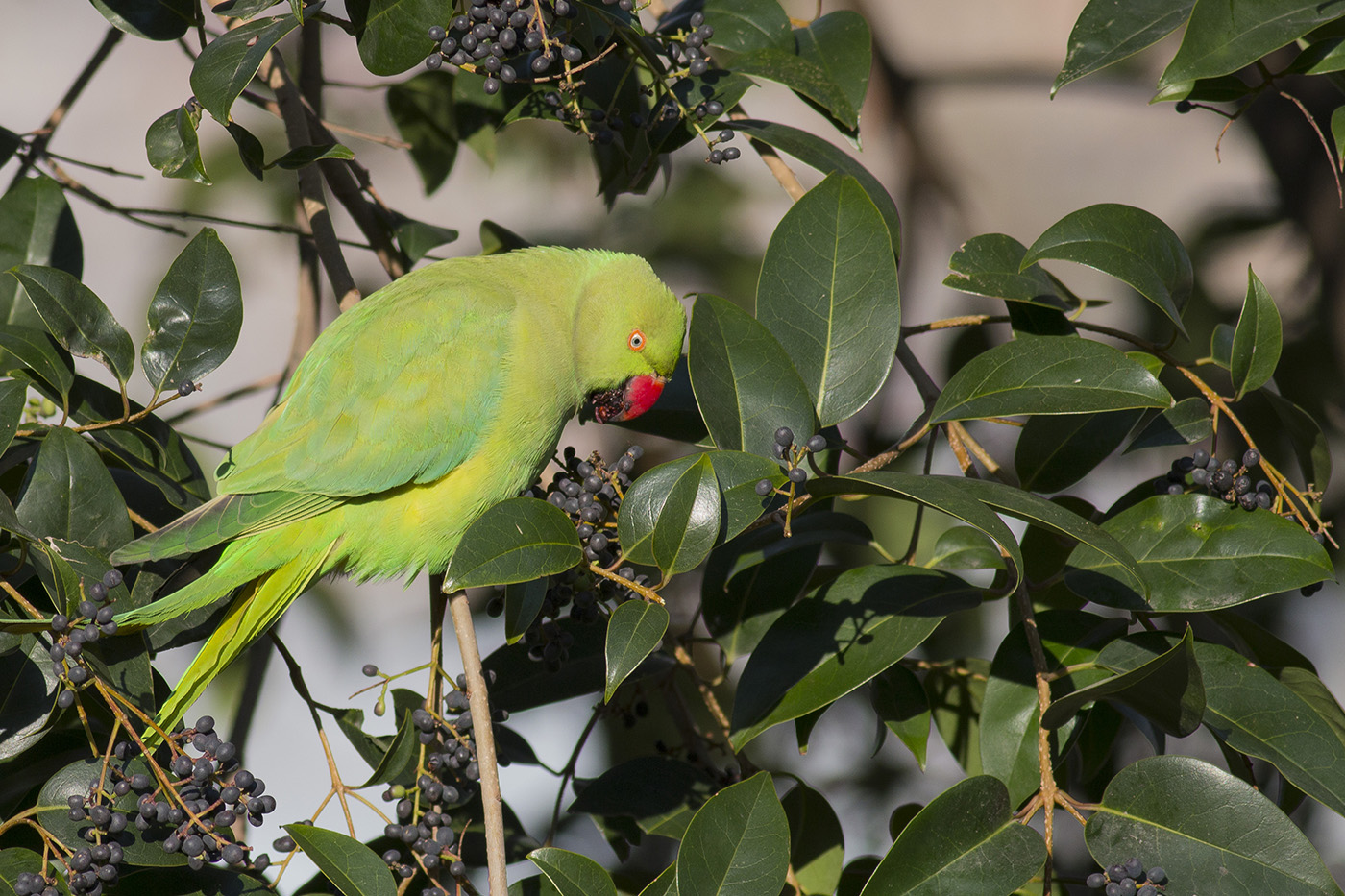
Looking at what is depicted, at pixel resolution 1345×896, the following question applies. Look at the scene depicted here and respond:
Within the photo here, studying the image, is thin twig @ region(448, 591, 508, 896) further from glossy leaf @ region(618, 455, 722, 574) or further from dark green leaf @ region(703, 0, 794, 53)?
dark green leaf @ region(703, 0, 794, 53)

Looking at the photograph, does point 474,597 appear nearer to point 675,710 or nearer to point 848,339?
point 675,710

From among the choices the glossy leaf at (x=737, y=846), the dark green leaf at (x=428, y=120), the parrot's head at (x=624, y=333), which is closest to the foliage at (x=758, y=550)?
the glossy leaf at (x=737, y=846)

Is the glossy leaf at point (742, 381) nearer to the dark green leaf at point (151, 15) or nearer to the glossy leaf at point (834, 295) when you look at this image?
the glossy leaf at point (834, 295)

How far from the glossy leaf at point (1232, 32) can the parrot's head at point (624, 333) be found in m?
0.90

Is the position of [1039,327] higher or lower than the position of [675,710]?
higher

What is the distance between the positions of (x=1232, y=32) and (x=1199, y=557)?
0.66 m

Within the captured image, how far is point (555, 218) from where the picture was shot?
3.41 meters

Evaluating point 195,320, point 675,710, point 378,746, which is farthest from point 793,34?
point 378,746

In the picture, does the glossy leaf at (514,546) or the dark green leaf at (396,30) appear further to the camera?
the dark green leaf at (396,30)

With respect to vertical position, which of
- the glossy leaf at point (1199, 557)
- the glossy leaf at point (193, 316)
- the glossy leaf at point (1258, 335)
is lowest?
the glossy leaf at point (1199, 557)

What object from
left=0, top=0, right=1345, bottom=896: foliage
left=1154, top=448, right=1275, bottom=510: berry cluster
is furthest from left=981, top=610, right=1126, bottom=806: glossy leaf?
left=1154, top=448, right=1275, bottom=510: berry cluster

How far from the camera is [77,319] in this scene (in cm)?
134

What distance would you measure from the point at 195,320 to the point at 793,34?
980 millimetres

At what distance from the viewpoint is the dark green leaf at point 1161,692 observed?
A: 107cm
